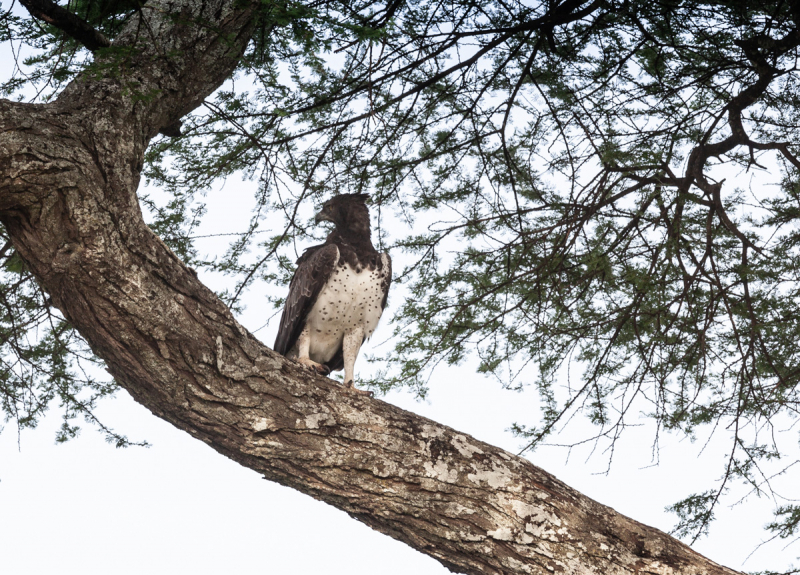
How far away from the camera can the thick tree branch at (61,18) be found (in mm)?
3717

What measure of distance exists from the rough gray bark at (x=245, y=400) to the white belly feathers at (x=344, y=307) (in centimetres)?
146

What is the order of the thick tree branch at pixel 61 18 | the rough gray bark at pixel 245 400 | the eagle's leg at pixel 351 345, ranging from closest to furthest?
the rough gray bark at pixel 245 400 < the thick tree branch at pixel 61 18 < the eagle's leg at pixel 351 345

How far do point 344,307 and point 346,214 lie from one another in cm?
72

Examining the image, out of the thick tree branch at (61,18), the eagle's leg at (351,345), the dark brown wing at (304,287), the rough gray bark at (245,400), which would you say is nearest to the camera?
the rough gray bark at (245,400)

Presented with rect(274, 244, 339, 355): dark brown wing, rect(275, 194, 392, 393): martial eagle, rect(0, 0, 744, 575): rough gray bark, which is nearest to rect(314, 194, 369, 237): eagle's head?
rect(275, 194, 392, 393): martial eagle

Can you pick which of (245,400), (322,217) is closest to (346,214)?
(322,217)

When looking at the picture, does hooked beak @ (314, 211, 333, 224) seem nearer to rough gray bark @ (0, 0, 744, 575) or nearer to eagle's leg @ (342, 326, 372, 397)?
eagle's leg @ (342, 326, 372, 397)

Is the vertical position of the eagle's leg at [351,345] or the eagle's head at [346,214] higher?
the eagle's head at [346,214]

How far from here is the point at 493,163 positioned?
580 cm

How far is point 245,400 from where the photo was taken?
359 cm

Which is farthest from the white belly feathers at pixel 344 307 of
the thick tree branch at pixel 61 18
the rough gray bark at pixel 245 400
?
the thick tree branch at pixel 61 18

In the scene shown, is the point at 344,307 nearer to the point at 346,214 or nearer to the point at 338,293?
the point at 338,293

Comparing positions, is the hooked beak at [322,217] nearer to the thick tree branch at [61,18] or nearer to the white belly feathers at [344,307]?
the white belly feathers at [344,307]

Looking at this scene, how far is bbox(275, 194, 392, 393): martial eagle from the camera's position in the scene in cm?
520
